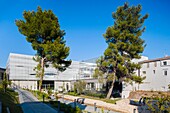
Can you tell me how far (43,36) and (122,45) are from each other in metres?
12.1

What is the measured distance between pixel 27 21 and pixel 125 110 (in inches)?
792

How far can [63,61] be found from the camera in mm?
31891

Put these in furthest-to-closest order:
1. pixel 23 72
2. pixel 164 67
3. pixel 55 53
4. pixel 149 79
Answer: pixel 23 72, pixel 149 79, pixel 164 67, pixel 55 53

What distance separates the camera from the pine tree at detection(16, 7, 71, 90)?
29250 mm

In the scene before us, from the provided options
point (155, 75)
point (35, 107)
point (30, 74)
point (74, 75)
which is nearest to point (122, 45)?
point (155, 75)

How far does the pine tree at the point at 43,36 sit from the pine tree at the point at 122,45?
21.2ft

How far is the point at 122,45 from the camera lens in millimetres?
28266

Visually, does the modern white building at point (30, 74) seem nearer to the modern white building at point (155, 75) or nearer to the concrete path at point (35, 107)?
the modern white building at point (155, 75)

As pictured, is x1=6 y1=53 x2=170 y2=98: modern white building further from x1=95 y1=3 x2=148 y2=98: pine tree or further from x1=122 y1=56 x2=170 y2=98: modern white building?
x1=95 y1=3 x2=148 y2=98: pine tree

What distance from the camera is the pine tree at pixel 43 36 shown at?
29.2 metres

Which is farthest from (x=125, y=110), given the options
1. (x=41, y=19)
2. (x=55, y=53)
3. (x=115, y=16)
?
(x=41, y=19)

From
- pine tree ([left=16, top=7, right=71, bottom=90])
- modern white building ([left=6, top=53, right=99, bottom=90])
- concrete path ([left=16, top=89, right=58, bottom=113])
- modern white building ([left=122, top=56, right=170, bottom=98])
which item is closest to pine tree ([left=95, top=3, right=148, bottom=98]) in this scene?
pine tree ([left=16, top=7, right=71, bottom=90])

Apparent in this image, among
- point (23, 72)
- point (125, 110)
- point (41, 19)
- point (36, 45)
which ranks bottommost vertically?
point (125, 110)

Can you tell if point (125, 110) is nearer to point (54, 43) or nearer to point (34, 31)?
point (54, 43)
